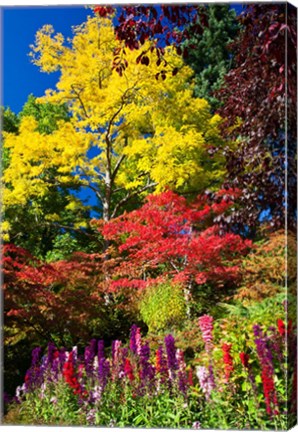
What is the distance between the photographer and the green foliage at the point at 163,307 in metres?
5.64

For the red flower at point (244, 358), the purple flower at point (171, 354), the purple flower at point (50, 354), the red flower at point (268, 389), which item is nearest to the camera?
the red flower at point (268, 389)

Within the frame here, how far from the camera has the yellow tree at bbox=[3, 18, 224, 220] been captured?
5973 millimetres

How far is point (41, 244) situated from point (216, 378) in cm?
192

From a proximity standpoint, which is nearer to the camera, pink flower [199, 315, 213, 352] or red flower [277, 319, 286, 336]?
red flower [277, 319, 286, 336]

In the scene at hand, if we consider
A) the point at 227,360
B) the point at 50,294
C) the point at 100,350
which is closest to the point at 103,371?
the point at 100,350

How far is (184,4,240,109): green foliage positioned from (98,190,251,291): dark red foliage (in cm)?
98

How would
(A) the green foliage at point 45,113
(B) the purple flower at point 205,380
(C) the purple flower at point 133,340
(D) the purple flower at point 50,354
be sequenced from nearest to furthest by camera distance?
1. (B) the purple flower at point 205,380
2. (C) the purple flower at point 133,340
3. (D) the purple flower at point 50,354
4. (A) the green foliage at point 45,113

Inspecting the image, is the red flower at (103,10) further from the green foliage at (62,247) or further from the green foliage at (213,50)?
the green foliage at (62,247)

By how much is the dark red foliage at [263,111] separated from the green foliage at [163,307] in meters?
0.81

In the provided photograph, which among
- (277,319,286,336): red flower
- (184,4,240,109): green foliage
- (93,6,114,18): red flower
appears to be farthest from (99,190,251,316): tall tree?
(93,6,114,18): red flower

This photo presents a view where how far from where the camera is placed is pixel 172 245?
19.0ft

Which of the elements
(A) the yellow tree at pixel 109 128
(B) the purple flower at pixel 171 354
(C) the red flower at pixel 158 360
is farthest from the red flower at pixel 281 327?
(A) the yellow tree at pixel 109 128

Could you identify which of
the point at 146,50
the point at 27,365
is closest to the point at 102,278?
the point at 27,365

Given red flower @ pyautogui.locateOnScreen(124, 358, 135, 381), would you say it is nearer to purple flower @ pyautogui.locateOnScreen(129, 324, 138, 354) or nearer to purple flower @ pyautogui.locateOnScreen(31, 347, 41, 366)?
purple flower @ pyautogui.locateOnScreen(129, 324, 138, 354)
